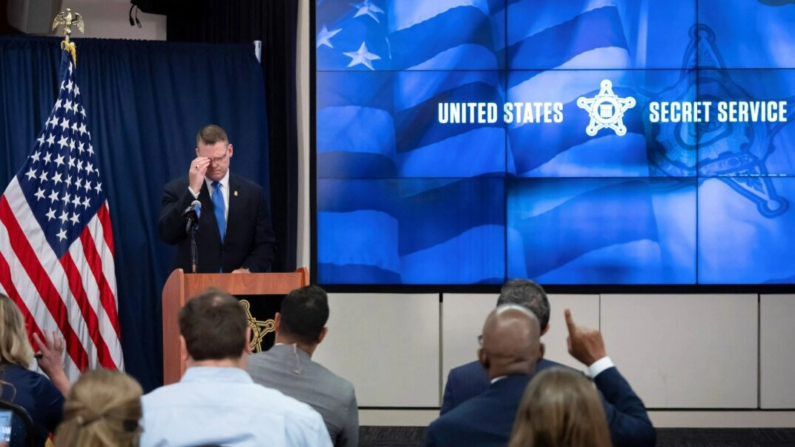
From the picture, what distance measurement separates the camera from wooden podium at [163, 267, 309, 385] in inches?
206

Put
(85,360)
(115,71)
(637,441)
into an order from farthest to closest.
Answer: (115,71) < (85,360) < (637,441)

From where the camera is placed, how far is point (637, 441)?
301 centimetres

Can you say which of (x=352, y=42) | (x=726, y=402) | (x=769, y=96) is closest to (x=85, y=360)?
(x=352, y=42)

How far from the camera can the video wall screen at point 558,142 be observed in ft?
24.2

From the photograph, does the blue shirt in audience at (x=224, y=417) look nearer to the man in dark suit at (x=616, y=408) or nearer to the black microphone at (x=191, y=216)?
the man in dark suit at (x=616, y=408)

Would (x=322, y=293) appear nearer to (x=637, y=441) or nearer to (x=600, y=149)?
(x=637, y=441)

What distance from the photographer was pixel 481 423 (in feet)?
9.32

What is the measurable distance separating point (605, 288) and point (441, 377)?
1.21 meters

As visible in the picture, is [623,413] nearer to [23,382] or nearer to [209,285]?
[23,382]

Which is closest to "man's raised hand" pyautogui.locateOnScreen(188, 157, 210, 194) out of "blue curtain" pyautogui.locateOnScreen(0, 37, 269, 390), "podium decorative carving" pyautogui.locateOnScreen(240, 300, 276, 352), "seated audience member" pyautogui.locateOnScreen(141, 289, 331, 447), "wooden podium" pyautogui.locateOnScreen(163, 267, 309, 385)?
"wooden podium" pyautogui.locateOnScreen(163, 267, 309, 385)

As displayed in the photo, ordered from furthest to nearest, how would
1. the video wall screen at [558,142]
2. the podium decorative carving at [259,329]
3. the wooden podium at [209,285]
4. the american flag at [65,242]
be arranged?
the video wall screen at [558,142]
the american flag at [65,242]
the podium decorative carving at [259,329]
the wooden podium at [209,285]

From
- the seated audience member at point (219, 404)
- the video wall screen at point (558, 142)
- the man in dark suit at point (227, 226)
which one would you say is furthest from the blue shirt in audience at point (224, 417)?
the video wall screen at point (558, 142)

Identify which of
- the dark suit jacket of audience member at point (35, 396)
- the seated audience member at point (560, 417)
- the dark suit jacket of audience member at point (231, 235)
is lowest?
the dark suit jacket of audience member at point (35, 396)

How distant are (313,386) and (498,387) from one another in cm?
73
